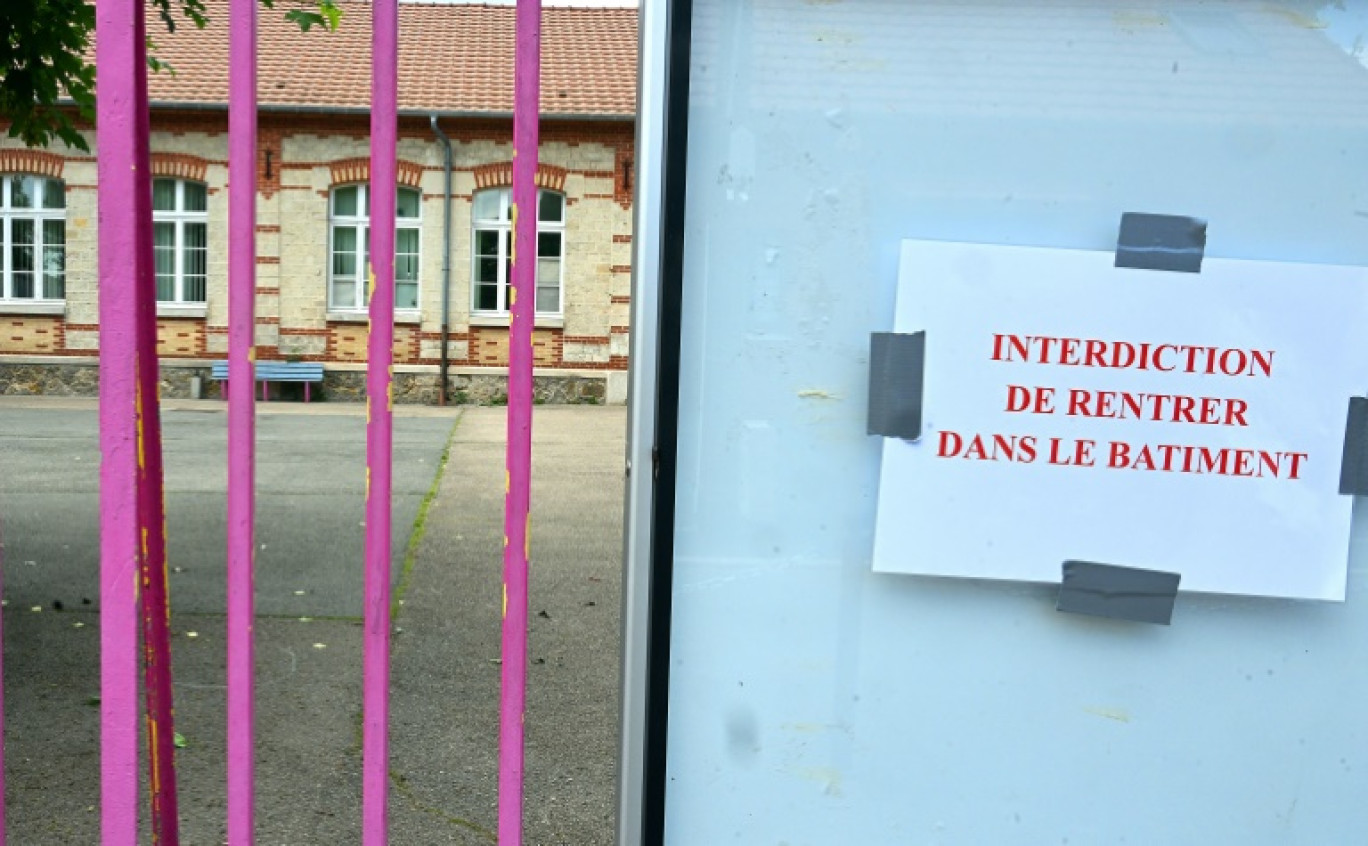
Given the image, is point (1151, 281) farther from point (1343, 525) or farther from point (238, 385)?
point (238, 385)

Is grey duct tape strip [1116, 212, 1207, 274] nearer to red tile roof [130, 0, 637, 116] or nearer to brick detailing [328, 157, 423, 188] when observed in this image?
red tile roof [130, 0, 637, 116]

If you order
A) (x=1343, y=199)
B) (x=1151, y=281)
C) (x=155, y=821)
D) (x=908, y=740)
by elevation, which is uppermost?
(x=1343, y=199)

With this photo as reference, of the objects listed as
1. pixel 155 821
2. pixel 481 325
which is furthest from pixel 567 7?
pixel 155 821

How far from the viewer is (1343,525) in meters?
1.94

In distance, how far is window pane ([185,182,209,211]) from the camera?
21.9 m

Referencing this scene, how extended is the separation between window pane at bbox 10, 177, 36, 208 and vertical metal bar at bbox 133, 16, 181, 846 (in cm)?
2240

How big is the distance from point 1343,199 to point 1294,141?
111mm

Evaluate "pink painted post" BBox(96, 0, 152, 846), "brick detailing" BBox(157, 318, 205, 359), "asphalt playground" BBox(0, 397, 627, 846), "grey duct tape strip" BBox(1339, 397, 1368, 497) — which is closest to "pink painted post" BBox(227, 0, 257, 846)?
"pink painted post" BBox(96, 0, 152, 846)

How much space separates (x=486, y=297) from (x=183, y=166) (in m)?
5.25

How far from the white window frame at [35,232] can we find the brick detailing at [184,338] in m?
1.94

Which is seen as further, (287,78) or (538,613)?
(287,78)

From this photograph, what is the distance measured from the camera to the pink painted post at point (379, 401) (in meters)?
1.89

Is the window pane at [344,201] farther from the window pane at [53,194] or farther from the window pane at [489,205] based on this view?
the window pane at [53,194]

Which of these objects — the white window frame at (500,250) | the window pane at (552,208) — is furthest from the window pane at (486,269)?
the window pane at (552,208)
